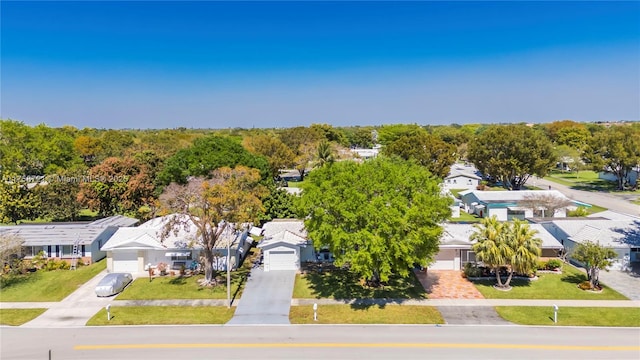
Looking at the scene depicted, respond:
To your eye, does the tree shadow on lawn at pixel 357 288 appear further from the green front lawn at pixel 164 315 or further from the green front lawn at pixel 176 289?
the green front lawn at pixel 164 315

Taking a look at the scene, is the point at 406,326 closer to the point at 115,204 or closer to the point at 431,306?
the point at 431,306

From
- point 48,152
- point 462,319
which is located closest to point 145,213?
point 48,152

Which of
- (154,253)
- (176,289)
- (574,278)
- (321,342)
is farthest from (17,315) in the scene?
(574,278)

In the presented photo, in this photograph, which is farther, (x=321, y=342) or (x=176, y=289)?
(x=176, y=289)

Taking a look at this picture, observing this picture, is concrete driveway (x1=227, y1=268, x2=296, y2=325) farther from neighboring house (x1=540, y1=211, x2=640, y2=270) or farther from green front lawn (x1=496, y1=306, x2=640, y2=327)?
neighboring house (x1=540, y1=211, x2=640, y2=270)

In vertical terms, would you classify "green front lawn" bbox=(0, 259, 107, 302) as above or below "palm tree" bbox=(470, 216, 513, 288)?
below

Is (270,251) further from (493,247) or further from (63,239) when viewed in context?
(63,239)

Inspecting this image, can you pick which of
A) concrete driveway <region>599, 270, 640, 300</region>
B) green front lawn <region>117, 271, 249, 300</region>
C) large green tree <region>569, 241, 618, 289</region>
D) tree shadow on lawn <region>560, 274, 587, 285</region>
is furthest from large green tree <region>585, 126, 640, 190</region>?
green front lawn <region>117, 271, 249, 300</region>
